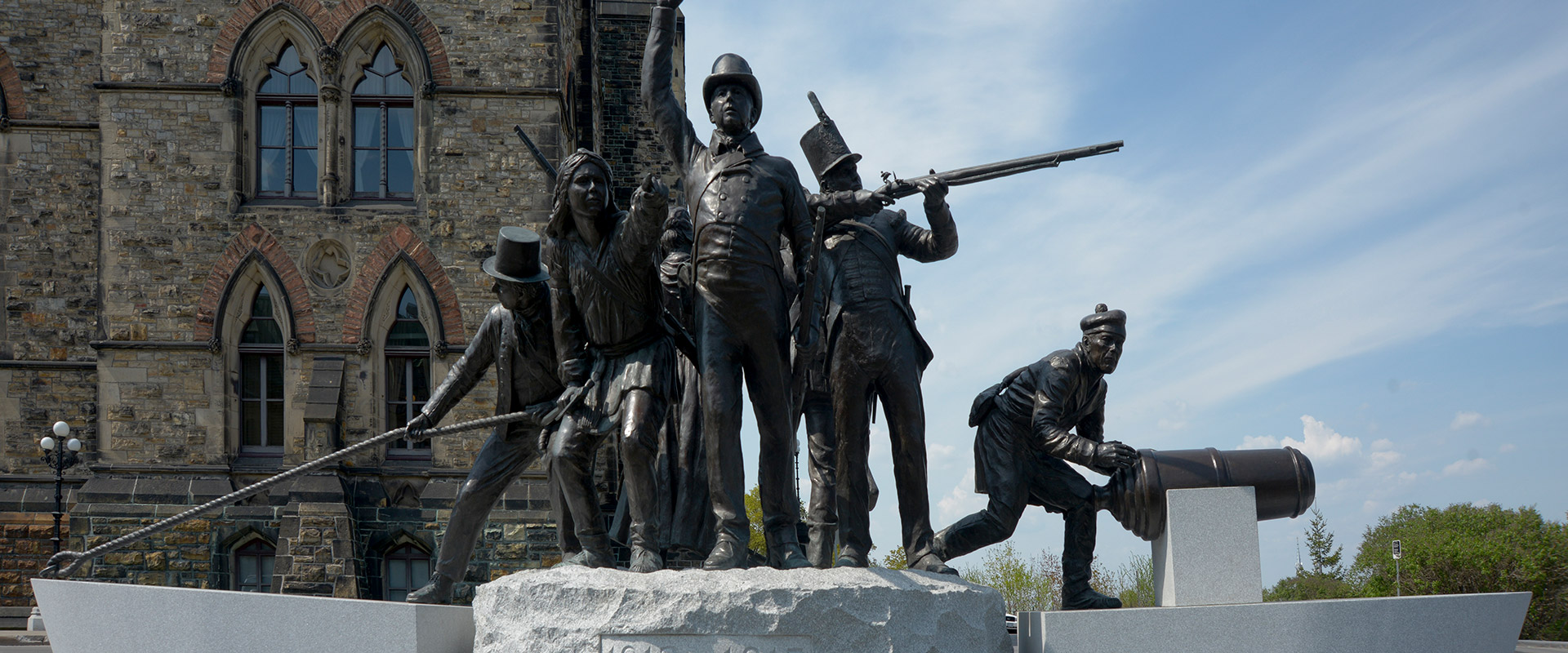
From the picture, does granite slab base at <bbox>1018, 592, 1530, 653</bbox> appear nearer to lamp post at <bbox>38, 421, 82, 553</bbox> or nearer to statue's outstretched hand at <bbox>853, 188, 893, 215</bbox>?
statue's outstretched hand at <bbox>853, 188, 893, 215</bbox>

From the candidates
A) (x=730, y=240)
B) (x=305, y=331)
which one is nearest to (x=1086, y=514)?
(x=730, y=240)

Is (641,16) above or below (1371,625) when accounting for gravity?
above

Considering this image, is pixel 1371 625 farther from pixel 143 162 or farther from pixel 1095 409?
pixel 143 162

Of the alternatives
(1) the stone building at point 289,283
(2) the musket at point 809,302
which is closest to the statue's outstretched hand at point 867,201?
(2) the musket at point 809,302

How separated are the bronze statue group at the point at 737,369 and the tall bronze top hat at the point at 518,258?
0.03 ft

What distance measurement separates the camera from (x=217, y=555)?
18.1m

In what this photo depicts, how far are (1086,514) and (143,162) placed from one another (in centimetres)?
1680

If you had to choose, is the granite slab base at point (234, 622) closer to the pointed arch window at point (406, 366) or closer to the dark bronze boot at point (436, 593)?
the dark bronze boot at point (436, 593)

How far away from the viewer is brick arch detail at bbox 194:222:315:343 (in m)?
18.7

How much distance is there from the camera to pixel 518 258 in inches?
253

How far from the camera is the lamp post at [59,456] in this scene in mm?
17625

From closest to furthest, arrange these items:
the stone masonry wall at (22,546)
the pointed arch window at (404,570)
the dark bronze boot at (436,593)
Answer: the dark bronze boot at (436,593), the pointed arch window at (404,570), the stone masonry wall at (22,546)

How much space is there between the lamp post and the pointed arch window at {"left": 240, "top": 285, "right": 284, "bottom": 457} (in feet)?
7.59

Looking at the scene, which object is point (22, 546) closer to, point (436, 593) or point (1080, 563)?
point (436, 593)
